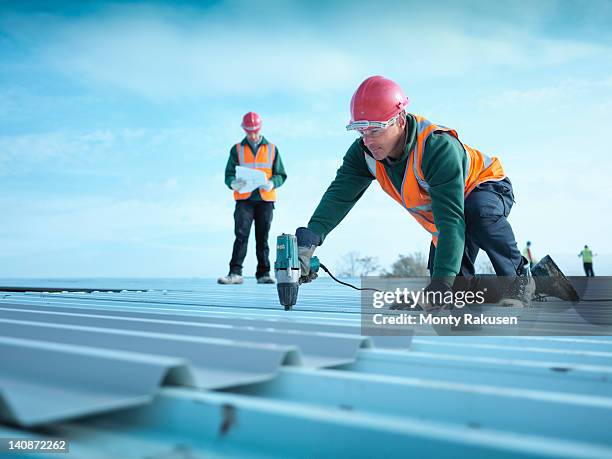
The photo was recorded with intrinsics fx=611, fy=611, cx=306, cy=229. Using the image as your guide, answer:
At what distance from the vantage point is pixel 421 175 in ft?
→ 11.7

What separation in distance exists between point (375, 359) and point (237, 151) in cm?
656

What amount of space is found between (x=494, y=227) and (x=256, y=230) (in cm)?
472

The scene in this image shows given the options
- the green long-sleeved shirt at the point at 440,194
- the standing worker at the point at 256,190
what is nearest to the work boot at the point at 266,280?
the standing worker at the point at 256,190

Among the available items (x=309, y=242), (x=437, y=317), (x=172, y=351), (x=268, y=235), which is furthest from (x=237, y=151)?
(x=172, y=351)

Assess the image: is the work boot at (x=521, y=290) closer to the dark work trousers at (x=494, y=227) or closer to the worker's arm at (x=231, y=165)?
the dark work trousers at (x=494, y=227)

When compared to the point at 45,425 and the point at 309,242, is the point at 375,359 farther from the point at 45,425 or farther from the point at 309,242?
the point at 309,242

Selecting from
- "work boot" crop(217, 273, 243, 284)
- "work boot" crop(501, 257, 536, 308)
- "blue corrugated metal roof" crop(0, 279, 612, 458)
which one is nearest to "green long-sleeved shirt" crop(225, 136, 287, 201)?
"work boot" crop(217, 273, 243, 284)

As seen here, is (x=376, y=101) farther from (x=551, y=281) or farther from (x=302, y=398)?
(x=302, y=398)

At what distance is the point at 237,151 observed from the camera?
8125 mm

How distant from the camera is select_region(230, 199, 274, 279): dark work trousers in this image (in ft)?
25.7

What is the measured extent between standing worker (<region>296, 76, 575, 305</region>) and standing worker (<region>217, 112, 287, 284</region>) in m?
3.88

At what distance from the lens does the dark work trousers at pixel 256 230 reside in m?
7.84

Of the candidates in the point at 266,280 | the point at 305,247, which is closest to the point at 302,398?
the point at 305,247

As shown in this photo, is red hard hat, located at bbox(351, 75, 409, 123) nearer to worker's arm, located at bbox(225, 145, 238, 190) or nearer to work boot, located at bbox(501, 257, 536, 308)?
work boot, located at bbox(501, 257, 536, 308)
